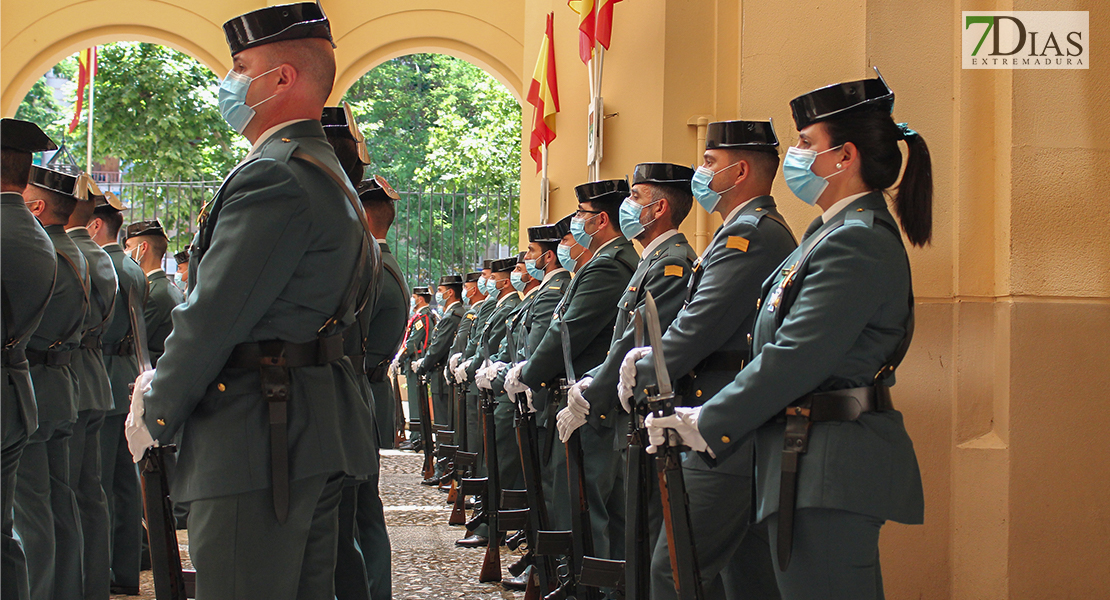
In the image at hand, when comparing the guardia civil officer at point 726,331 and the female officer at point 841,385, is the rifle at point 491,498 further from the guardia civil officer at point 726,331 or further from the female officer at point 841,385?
the female officer at point 841,385

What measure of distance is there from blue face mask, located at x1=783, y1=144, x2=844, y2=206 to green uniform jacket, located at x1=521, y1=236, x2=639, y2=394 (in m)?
1.93

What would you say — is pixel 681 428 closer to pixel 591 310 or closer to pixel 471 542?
pixel 591 310

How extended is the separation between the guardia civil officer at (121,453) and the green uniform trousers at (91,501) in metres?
0.47

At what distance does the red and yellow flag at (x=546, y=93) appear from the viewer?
372 inches

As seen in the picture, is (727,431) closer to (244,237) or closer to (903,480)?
(903,480)

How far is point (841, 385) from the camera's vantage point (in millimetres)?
2494

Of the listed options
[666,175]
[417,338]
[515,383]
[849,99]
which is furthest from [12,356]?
[417,338]

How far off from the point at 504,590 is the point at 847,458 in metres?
3.08

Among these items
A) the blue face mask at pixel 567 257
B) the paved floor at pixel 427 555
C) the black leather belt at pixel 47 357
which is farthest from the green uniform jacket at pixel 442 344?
the black leather belt at pixel 47 357

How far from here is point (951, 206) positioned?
171 inches

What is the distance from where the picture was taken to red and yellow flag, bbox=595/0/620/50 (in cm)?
681

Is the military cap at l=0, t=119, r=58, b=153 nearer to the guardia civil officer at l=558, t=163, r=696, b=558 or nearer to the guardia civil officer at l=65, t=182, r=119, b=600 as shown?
the guardia civil officer at l=65, t=182, r=119, b=600

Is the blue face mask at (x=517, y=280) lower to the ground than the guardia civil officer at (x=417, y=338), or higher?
higher

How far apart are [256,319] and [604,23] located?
5.06 m
